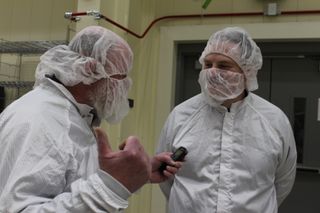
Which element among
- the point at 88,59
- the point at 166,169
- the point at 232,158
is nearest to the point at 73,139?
the point at 88,59

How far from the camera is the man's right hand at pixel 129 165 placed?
85 centimetres

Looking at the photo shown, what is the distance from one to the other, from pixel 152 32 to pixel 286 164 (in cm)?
175

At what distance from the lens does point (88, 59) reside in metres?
1.17

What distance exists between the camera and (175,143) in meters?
1.73

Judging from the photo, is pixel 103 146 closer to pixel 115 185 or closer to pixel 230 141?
pixel 115 185

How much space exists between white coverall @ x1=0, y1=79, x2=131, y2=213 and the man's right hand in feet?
0.05

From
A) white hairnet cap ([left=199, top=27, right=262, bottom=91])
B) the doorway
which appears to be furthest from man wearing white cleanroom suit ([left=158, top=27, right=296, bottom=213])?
the doorway

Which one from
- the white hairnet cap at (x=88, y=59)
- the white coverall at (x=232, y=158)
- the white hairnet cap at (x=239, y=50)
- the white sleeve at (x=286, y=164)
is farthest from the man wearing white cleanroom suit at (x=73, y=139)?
the white sleeve at (x=286, y=164)

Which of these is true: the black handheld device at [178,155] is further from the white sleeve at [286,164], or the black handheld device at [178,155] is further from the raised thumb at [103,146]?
the raised thumb at [103,146]

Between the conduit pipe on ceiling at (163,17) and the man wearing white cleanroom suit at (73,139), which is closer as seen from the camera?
the man wearing white cleanroom suit at (73,139)

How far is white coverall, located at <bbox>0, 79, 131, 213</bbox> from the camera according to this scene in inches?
33.3

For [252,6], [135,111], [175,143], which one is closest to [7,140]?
[175,143]

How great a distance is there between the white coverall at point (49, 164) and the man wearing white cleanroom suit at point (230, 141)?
64cm

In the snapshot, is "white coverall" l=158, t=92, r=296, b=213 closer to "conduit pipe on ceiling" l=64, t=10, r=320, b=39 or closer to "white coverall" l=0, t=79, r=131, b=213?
"white coverall" l=0, t=79, r=131, b=213
